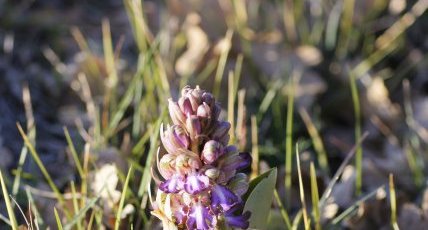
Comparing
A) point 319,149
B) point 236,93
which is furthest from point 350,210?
point 236,93

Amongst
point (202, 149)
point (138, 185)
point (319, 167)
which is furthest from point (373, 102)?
point (202, 149)

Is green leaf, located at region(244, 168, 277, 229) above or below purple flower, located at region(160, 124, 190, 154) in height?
below

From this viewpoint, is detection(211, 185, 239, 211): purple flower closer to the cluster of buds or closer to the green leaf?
the cluster of buds

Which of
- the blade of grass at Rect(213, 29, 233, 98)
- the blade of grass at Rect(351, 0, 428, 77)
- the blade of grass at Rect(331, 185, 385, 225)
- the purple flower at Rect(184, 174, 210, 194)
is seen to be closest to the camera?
the purple flower at Rect(184, 174, 210, 194)

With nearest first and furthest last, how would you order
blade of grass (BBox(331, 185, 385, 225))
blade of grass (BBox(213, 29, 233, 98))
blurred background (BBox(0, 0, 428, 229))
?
blade of grass (BBox(331, 185, 385, 225)), blurred background (BBox(0, 0, 428, 229)), blade of grass (BBox(213, 29, 233, 98))

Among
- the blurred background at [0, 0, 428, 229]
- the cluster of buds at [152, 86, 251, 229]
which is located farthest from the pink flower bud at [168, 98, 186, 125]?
the blurred background at [0, 0, 428, 229]

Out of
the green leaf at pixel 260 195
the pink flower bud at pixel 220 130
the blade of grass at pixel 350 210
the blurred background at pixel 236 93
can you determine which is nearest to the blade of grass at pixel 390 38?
the blurred background at pixel 236 93
